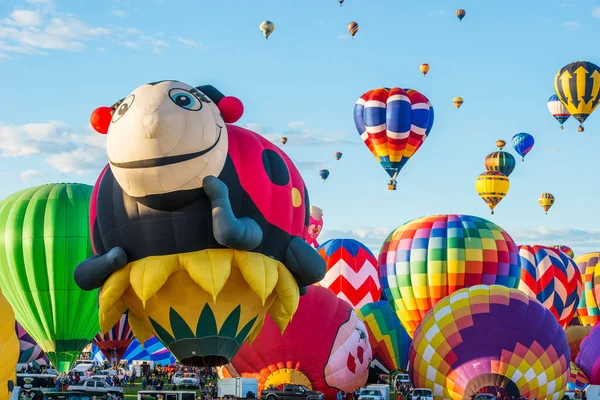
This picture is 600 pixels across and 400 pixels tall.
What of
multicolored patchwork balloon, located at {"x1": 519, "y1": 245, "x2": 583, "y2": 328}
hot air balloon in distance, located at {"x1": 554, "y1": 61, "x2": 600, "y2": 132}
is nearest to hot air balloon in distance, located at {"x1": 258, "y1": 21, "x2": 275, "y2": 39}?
hot air balloon in distance, located at {"x1": 554, "y1": 61, "x2": 600, "y2": 132}

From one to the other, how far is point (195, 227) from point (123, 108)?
1.77 m

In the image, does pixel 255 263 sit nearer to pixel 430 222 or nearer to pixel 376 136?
pixel 430 222

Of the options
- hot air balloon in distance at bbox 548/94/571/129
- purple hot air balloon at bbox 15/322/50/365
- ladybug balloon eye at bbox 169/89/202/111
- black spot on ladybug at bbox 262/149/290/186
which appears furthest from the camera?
hot air balloon in distance at bbox 548/94/571/129

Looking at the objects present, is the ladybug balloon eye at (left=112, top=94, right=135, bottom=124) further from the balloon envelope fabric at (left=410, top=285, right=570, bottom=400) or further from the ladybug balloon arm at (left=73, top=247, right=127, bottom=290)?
the balloon envelope fabric at (left=410, top=285, right=570, bottom=400)

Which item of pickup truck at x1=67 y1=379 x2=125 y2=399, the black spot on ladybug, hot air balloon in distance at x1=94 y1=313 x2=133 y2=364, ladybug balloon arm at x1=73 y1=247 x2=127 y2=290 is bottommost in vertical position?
pickup truck at x1=67 y1=379 x2=125 y2=399

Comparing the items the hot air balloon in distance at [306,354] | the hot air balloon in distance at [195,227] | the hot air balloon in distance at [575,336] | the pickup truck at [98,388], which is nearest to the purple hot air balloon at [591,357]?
the hot air balloon in distance at [575,336]

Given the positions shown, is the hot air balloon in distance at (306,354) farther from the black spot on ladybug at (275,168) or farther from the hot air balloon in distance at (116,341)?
the hot air balloon in distance at (116,341)

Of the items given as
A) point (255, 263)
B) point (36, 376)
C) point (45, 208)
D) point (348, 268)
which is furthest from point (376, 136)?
point (255, 263)

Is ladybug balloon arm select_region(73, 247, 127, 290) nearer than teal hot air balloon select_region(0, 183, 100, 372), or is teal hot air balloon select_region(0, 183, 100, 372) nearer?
ladybug balloon arm select_region(73, 247, 127, 290)

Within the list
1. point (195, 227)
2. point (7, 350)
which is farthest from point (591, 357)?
point (7, 350)

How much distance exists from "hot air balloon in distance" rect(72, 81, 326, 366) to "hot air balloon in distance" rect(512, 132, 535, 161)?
24474 mm

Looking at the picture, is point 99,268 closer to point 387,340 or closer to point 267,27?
point 387,340

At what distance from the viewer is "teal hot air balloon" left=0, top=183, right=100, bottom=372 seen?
20438 millimetres

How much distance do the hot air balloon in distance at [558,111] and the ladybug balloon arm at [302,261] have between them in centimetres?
2078
